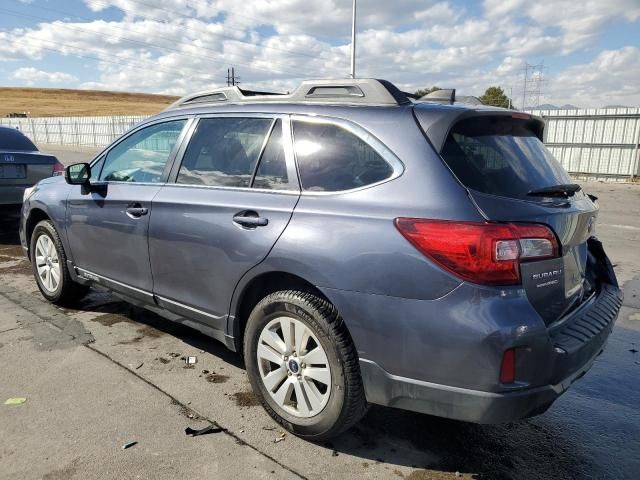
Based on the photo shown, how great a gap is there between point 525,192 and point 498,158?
0.23 m

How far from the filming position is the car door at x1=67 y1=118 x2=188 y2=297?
3.71 metres

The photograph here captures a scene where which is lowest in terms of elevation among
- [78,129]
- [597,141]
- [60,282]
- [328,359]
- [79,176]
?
[60,282]

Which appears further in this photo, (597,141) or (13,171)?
(597,141)

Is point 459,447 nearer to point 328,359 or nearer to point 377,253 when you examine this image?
point 328,359

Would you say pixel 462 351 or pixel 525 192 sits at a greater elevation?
pixel 525 192

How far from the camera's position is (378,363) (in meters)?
2.45

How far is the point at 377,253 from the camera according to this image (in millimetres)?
2377

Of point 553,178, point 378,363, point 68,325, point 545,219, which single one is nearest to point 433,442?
point 378,363

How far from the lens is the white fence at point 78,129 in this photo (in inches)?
1412

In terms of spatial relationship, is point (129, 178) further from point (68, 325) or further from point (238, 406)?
point (238, 406)

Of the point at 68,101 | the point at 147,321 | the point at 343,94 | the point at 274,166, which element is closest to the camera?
the point at 343,94

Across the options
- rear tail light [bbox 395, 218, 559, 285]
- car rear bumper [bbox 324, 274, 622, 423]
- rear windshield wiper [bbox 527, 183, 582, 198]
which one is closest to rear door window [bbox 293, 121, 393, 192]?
rear tail light [bbox 395, 218, 559, 285]

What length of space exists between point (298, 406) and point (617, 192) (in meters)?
14.8

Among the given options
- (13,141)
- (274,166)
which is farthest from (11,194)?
(274,166)
